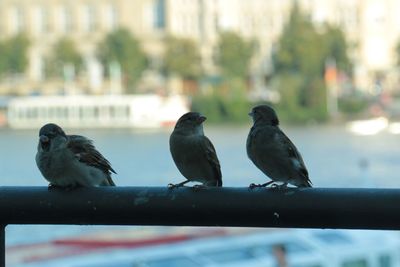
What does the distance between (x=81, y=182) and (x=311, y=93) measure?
5269 centimetres

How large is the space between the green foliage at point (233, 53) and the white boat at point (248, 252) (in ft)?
138

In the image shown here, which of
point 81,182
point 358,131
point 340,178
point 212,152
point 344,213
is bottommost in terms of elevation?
point 344,213

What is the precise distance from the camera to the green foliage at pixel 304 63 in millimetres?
52031

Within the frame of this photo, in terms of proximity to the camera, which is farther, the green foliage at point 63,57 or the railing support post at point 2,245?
the green foliage at point 63,57

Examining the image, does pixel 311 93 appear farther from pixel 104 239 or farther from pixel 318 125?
pixel 104 239

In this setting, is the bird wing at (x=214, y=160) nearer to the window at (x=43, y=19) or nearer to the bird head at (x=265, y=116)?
the bird head at (x=265, y=116)

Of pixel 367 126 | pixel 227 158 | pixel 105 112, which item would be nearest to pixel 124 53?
pixel 105 112

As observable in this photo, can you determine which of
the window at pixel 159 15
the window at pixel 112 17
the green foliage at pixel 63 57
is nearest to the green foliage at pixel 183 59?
the green foliage at pixel 63 57

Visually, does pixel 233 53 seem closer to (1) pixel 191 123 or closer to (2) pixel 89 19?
(2) pixel 89 19

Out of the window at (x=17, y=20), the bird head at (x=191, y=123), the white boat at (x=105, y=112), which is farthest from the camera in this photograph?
the window at (x=17, y=20)

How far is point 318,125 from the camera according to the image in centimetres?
5491

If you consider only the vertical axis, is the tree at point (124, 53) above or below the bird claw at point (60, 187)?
above

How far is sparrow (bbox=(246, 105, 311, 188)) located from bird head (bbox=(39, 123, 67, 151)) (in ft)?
0.85

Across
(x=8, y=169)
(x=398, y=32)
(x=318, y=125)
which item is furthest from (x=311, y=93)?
(x=8, y=169)
